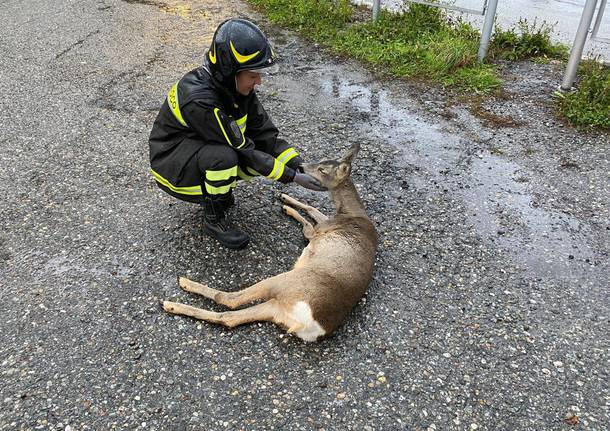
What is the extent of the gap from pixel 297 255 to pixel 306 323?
0.90 meters

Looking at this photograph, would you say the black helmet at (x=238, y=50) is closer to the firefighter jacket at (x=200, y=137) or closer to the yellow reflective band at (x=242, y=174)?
the firefighter jacket at (x=200, y=137)

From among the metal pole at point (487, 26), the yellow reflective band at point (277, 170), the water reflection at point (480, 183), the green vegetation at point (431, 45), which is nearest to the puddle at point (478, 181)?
the water reflection at point (480, 183)

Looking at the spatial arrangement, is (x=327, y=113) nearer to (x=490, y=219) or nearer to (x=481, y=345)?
(x=490, y=219)

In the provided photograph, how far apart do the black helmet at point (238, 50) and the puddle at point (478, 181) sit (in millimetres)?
2100

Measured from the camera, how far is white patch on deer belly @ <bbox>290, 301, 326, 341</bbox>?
3252mm

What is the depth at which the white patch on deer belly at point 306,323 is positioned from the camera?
128 inches

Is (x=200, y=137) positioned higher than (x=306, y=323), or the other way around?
(x=200, y=137)

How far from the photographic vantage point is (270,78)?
6.91 m

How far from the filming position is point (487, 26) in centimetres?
696

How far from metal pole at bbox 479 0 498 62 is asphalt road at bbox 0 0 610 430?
2.64 ft

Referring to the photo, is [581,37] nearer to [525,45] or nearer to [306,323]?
[525,45]

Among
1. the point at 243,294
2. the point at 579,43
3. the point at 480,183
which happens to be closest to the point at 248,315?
the point at 243,294

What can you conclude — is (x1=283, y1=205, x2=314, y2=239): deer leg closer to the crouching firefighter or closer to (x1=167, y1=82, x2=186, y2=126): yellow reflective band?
the crouching firefighter

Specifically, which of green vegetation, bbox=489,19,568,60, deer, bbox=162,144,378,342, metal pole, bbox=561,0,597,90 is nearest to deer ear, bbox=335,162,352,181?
deer, bbox=162,144,378,342
